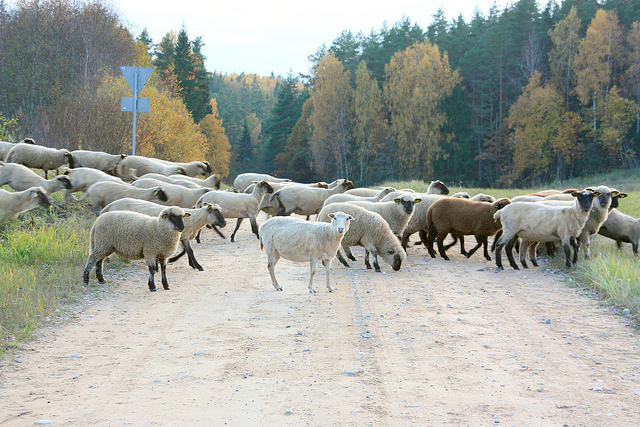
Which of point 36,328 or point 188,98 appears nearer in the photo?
point 36,328

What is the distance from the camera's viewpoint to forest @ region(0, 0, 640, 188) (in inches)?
1681

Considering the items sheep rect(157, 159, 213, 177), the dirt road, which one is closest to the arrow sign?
sheep rect(157, 159, 213, 177)

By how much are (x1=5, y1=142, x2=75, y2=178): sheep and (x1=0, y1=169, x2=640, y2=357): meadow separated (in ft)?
11.4

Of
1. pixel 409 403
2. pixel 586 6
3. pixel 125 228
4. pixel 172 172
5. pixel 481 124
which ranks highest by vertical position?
pixel 586 6

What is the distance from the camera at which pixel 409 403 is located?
455 cm

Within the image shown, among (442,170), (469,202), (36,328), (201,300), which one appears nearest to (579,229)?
(469,202)

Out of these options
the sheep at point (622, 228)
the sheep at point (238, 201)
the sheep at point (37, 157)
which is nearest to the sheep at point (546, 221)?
the sheep at point (622, 228)

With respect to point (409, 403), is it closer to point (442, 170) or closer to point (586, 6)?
point (442, 170)

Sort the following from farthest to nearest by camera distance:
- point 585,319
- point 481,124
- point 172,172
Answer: point 481,124 → point 172,172 → point 585,319

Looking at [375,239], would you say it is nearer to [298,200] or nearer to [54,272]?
[298,200]

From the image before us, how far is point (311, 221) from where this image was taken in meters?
10.9

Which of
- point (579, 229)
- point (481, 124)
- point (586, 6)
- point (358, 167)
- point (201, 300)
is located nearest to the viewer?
point (201, 300)

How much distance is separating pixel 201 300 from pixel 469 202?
6930mm

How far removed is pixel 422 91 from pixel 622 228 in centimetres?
4526
